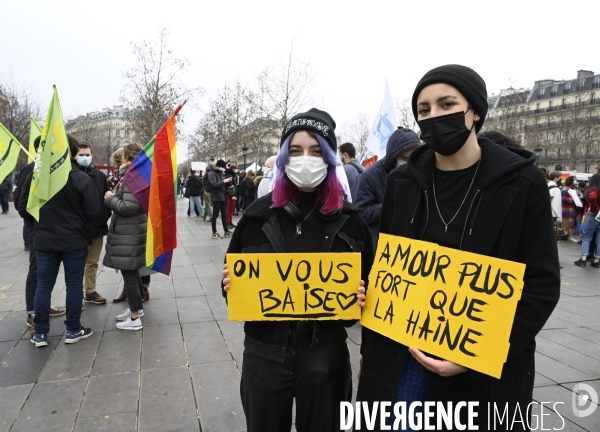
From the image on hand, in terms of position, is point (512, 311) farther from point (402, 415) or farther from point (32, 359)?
point (32, 359)

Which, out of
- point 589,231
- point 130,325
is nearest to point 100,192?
point 130,325

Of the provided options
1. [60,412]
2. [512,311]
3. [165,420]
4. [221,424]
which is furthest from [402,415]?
[60,412]

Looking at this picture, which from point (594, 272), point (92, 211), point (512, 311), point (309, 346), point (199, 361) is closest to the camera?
point (512, 311)

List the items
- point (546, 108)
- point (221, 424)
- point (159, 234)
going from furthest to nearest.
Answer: point (546, 108) → point (159, 234) → point (221, 424)

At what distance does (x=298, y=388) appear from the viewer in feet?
6.03

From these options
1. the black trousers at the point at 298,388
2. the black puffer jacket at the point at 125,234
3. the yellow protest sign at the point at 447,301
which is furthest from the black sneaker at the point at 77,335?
the yellow protest sign at the point at 447,301

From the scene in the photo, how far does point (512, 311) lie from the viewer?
1428 mm

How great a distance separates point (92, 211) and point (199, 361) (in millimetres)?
1933

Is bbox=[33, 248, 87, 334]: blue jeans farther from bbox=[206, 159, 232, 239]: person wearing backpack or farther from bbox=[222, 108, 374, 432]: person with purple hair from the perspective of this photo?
bbox=[206, 159, 232, 239]: person wearing backpack

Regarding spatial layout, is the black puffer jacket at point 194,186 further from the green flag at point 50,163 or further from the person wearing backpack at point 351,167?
the green flag at point 50,163

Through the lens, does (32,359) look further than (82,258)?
No

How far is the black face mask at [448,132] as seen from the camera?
1592mm

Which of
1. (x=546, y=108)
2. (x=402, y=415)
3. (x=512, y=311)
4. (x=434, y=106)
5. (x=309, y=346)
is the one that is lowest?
(x=402, y=415)

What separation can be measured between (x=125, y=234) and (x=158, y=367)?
1729 millimetres
